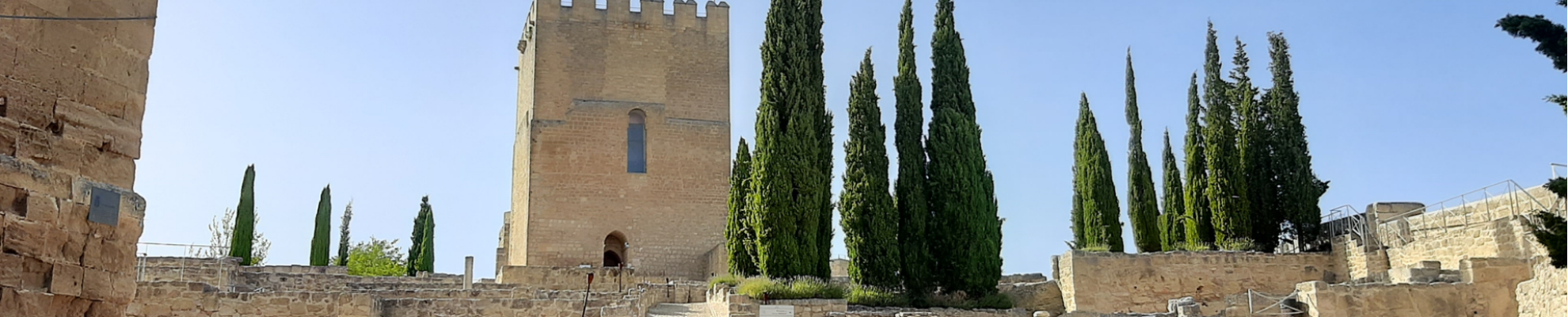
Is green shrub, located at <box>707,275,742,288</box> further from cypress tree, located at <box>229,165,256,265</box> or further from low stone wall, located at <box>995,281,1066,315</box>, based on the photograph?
cypress tree, located at <box>229,165,256,265</box>

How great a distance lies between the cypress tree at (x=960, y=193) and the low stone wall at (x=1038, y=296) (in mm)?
762

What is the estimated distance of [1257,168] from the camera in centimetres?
1970

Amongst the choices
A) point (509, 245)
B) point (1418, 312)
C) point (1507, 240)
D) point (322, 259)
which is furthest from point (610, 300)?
point (322, 259)

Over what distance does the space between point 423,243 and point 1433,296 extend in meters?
22.1

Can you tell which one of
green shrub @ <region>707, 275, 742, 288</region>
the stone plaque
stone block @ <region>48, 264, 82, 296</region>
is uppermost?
green shrub @ <region>707, 275, 742, 288</region>

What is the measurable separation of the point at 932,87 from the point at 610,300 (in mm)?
6043

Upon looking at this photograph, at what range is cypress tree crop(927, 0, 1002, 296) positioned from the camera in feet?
58.0

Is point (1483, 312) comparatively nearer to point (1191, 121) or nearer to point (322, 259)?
point (1191, 121)

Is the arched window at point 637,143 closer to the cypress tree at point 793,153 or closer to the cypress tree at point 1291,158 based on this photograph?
the cypress tree at point 793,153

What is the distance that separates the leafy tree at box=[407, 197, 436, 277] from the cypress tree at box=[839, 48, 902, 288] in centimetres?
1416

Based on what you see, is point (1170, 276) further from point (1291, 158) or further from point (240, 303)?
point (240, 303)

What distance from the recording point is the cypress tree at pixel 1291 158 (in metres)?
19.1

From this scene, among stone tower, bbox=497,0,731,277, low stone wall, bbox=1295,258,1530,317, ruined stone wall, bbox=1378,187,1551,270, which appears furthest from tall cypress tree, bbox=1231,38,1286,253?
stone tower, bbox=497,0,731,277

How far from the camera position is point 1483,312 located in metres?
13.4
